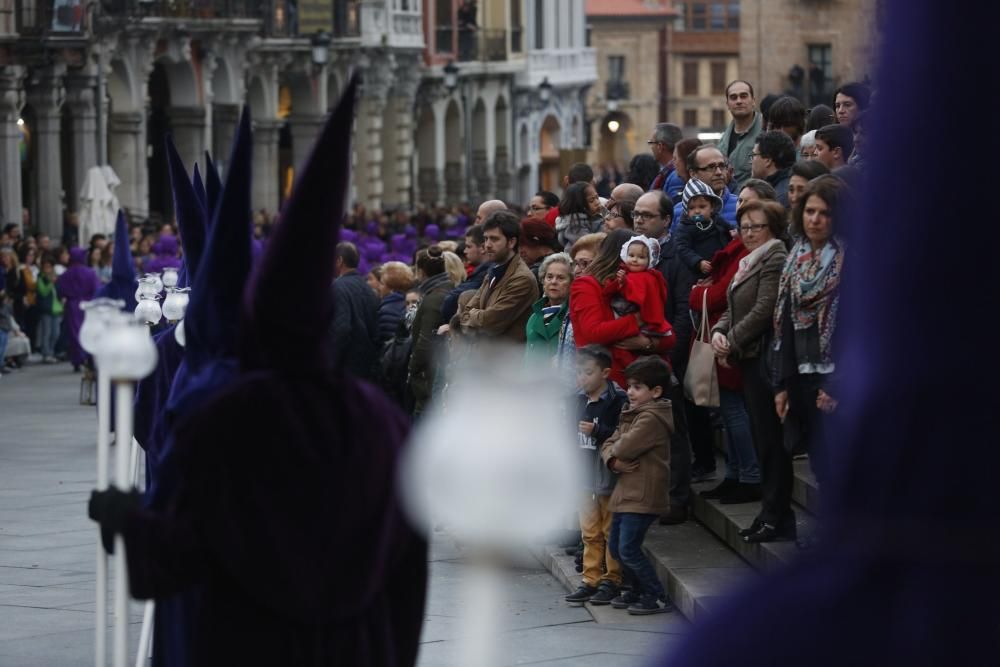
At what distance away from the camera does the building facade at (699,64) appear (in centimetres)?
11244

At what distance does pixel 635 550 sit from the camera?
29.8ft

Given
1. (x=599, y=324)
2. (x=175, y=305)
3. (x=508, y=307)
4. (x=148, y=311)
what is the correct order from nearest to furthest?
(x=175, y=305), (x=148, y=311), (x=599, y=324), (x=508, y=307)

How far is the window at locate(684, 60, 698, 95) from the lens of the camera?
113m

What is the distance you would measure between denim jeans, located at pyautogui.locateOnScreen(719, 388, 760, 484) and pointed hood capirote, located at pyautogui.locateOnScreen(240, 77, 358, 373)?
6.03 metres

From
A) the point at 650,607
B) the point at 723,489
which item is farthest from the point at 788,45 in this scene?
the point at 650,607

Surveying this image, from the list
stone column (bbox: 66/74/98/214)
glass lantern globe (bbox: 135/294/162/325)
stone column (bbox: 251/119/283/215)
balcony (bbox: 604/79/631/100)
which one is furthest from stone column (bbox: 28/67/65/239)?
balcony (bbox: 604/79/631/100)

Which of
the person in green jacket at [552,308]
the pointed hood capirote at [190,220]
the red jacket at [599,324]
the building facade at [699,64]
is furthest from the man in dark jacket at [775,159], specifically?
the building facade at [699,64]

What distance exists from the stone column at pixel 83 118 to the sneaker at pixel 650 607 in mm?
28711

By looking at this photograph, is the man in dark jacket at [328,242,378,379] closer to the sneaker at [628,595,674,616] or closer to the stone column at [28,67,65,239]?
the sneaker at [628,595,674,616]

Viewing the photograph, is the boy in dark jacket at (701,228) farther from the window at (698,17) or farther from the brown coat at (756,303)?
the window at (698,17)

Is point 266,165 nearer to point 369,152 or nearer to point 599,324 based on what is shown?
point 369,152

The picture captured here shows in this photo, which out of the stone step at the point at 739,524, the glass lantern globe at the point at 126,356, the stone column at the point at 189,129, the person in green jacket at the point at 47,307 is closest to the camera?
the glass lantern globe at the point at 126,356

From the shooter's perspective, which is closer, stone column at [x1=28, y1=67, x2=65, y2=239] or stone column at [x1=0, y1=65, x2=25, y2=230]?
stone column at [x1=0, y1=65, x2=25, y2=230]

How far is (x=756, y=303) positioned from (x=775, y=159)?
5.29 feet
